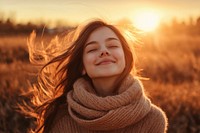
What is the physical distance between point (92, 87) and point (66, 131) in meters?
0.33

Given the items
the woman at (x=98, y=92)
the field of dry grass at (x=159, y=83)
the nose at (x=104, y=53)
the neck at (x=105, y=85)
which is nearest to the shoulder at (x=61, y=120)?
the woman at (x=98, y=92)

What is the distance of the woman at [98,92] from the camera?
11.8 feet

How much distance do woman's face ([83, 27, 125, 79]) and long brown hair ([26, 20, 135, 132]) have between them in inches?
3.0

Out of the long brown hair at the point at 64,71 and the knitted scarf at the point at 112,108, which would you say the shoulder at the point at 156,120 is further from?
the long brown hair at the point at 64,71

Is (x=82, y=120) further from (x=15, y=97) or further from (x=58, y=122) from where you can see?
(x=15, y=97)

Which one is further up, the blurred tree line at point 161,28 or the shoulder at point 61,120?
the shoulder at point 61,120

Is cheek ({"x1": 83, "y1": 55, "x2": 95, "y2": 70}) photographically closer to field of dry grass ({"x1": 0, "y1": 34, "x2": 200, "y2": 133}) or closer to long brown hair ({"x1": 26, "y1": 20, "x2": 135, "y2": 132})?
long brown hair ({"x1": 26, "y1": 20, "x2": 135, "y2": 132})

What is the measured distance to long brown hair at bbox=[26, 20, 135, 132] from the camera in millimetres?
3918

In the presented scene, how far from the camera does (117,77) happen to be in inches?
149

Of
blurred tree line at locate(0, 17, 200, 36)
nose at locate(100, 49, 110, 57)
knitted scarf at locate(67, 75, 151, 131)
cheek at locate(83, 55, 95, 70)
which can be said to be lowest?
blurred tree line at locate(0, 17, 200, 36)

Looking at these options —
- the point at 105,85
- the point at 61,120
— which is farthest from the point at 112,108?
the point at 61,120

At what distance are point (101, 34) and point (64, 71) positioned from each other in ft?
1.57

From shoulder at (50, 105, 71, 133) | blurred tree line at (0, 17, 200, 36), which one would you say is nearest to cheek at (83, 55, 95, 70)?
shoulder at (50, 105, 71, 133)

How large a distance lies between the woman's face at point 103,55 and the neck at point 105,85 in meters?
0.05
